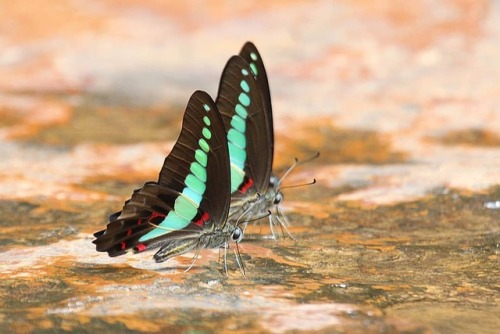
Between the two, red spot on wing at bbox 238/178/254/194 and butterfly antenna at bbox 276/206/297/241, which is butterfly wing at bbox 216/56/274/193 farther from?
butterfly antenna at bbox 276/206/297/241

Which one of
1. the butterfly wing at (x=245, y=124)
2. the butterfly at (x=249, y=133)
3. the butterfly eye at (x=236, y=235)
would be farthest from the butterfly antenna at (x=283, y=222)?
the butterfly eye at (x=236, y=235)

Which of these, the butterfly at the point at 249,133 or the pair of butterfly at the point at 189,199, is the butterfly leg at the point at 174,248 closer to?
the pair of butterfly at the point at 189,199

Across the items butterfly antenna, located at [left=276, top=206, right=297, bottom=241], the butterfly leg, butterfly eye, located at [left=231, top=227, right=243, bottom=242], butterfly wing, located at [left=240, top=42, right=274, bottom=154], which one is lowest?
the butterfly leg

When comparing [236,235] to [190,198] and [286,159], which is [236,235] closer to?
[190,198]

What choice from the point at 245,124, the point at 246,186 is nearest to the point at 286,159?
the point at 246,186

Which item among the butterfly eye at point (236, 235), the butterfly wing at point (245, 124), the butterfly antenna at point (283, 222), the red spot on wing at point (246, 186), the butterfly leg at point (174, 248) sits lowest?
the butterfly leg at point (174, 248)

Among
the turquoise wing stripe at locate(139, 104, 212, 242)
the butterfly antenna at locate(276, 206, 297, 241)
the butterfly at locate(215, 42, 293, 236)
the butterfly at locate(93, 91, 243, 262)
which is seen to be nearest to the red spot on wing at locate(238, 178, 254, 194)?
the butterfly at locate(215, 42, 293, 236)
